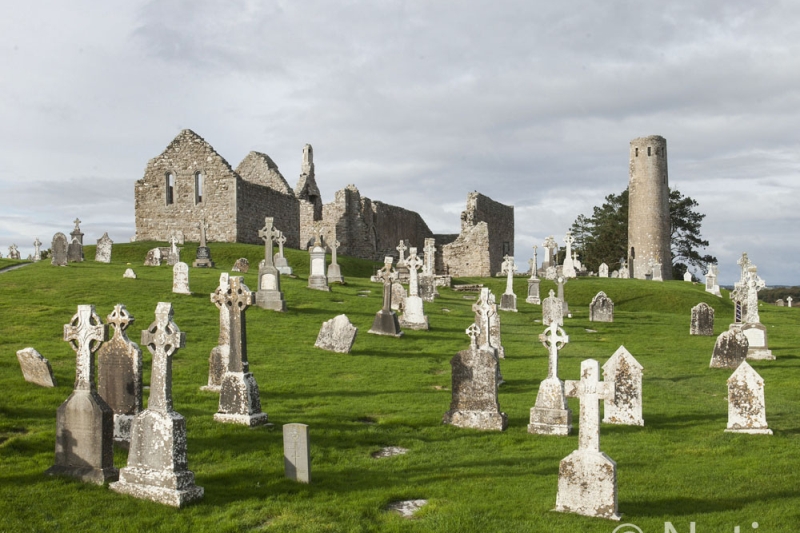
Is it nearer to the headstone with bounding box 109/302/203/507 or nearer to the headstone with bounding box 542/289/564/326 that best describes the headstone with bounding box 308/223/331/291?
the headstone with bounding box 542/289/564/326

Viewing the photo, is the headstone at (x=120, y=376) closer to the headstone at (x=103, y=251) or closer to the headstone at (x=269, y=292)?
the headstone at (x=269, y=292)

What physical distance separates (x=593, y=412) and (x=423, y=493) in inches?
74.0

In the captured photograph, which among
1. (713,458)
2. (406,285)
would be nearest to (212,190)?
(406,285)

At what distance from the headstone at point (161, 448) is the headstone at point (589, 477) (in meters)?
3.47

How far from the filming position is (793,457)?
351 inches

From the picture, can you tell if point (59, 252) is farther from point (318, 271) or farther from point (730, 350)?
point (730, 350)

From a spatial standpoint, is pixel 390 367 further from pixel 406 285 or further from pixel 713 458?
pixel 406 285

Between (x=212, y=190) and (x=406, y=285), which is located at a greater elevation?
(x=212, y=190)

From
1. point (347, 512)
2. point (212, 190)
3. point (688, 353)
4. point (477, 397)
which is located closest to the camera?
point (347, 512)

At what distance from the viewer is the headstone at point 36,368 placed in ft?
35.1

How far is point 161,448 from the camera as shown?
708cm

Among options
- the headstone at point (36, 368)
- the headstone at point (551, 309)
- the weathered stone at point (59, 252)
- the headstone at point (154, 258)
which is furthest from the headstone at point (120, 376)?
the headstone at point (154, 258)

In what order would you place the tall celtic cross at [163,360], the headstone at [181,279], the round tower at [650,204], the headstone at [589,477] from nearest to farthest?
the headstone at [589,477]
the tall celtic cross at [163,360]
the headstone at [181,279]
the round tower at [650,204]

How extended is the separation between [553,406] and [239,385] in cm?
420
